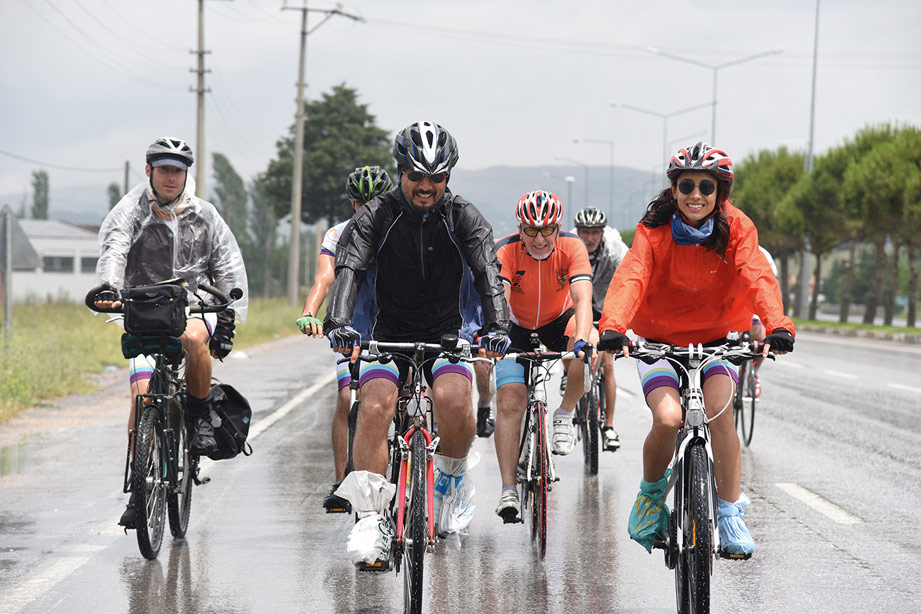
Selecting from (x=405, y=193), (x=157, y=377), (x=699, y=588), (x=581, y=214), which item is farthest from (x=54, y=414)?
(x=699, y=588)

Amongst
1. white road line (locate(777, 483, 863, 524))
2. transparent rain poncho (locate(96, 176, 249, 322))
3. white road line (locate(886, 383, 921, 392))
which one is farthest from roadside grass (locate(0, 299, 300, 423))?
white road line (locate(886, 383, 921, 392))

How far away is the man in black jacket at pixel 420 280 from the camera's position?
5.20m

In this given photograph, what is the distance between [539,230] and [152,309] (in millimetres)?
2434

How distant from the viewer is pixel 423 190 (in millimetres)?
5277

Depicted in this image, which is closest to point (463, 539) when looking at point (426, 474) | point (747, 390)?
point (426, 474)

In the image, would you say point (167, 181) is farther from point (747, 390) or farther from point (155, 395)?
point (747, 390)

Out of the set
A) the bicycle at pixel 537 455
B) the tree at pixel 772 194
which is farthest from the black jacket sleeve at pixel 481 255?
the tree at pixel 772 194

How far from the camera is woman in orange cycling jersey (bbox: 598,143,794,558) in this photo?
5.14 metres

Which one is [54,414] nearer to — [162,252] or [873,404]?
[162,252]

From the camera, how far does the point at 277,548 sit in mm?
6605

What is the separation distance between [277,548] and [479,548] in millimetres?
1103

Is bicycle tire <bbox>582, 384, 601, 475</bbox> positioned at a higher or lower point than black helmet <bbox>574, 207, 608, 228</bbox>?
lower

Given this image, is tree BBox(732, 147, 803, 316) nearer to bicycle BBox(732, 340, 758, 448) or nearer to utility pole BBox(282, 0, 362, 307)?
utility pole BBox(282, 0, 362, 307)

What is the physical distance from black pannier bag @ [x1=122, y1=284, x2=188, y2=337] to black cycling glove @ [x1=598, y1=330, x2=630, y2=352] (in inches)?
90.3
